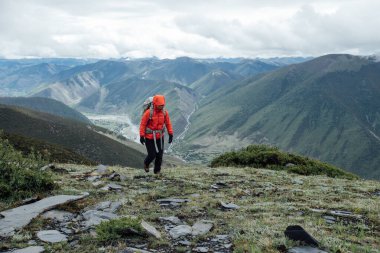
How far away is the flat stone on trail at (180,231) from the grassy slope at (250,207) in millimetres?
278

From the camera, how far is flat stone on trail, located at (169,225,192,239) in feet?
33.9

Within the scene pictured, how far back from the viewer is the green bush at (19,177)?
44.7 ft

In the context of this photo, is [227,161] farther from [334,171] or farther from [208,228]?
[208,228]

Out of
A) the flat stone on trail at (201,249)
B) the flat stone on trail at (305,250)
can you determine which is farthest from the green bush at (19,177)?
the flat stone on trail at (305,250)

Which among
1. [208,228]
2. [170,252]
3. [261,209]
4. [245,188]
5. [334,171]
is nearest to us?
[170,252]

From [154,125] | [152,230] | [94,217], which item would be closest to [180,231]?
[152,230]

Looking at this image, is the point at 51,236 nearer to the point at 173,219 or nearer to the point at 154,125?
the point at 173,219

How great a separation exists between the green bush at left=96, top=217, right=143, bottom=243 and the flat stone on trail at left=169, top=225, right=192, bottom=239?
957mm

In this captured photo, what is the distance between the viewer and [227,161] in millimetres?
33500

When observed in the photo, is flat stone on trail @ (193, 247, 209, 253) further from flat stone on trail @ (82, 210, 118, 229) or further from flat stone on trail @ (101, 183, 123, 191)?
flat stone on trail @ (101, 183, 123, 191)

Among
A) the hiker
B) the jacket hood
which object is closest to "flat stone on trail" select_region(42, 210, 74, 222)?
the hiker

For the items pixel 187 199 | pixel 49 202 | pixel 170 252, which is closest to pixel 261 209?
pixel 187 199

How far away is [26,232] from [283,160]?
25.0 metres

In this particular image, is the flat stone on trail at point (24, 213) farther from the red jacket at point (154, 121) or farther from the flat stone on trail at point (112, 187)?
the red jacket at point (154, 121)
